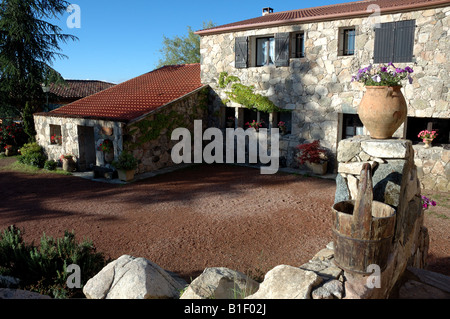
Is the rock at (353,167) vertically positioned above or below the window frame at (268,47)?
below

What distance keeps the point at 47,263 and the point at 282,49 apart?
9498mm

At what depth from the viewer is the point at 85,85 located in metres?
24.9

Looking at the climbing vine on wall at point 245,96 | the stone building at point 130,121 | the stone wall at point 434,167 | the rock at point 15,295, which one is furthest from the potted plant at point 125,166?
the stone wall at point 434,167

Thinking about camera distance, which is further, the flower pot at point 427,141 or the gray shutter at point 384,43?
the gray shutter at point 384,43

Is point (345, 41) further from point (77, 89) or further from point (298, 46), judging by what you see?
point (77, 89)

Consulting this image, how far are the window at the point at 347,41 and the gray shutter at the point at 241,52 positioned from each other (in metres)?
3.24

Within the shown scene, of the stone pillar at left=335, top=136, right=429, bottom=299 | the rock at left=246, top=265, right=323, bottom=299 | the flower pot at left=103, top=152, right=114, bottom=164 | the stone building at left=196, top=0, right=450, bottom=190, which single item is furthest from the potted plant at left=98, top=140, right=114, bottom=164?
the rock at left=246, top=265, right=323, bottom=299

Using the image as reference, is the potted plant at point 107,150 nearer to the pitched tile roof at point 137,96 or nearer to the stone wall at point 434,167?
the pitched tile roof at point 137,96

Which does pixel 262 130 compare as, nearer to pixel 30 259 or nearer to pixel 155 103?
pixel 155 103

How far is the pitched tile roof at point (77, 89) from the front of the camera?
72.1ft

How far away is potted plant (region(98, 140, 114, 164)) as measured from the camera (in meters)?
10.9

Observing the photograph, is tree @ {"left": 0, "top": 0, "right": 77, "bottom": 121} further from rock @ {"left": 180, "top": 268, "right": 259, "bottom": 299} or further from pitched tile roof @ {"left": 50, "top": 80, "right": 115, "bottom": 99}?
rock @ {"left": 180, "top": 268, "right": 259, "bottom": 299}
